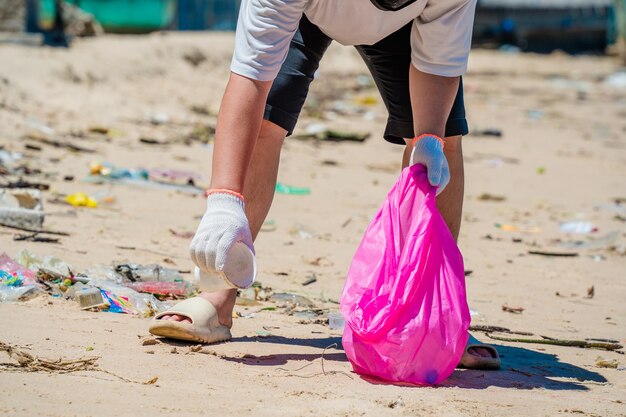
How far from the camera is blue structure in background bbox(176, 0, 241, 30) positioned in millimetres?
13766

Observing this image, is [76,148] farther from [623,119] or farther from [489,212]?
[623,119]

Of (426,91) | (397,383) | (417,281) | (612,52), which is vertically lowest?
(397,383)

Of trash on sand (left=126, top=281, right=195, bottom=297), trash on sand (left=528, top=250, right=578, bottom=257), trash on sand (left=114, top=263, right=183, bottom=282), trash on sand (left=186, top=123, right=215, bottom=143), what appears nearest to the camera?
trash on sand (left=126, top=281, right=195, bottom=297)

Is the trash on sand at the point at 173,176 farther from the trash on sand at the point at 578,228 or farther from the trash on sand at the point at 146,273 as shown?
the trash on sand at the point at 578,228

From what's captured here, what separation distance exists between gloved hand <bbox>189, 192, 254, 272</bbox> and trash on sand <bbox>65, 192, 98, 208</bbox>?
89.5 inches

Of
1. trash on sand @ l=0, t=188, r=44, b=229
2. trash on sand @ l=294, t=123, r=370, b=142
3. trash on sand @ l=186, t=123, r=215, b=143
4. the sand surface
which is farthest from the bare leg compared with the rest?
trash on sand @ l=294, t=123, r=370, b=142

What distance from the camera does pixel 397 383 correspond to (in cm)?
258

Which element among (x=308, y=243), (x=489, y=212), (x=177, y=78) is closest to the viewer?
(x=308, y=243)

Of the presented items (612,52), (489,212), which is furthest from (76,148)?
(612,52)

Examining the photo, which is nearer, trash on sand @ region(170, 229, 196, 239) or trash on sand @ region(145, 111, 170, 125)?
trash on sand @ region(170, 229, 196, 239)

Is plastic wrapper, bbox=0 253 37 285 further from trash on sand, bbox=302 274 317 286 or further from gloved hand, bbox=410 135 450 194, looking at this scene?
gloved hand, bbox=410 135 450 194

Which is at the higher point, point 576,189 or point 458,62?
point 458,62

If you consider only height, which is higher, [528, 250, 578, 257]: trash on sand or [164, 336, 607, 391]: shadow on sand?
[528, 250, 578, 257]: trash on sand

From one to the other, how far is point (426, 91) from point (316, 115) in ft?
20.7
